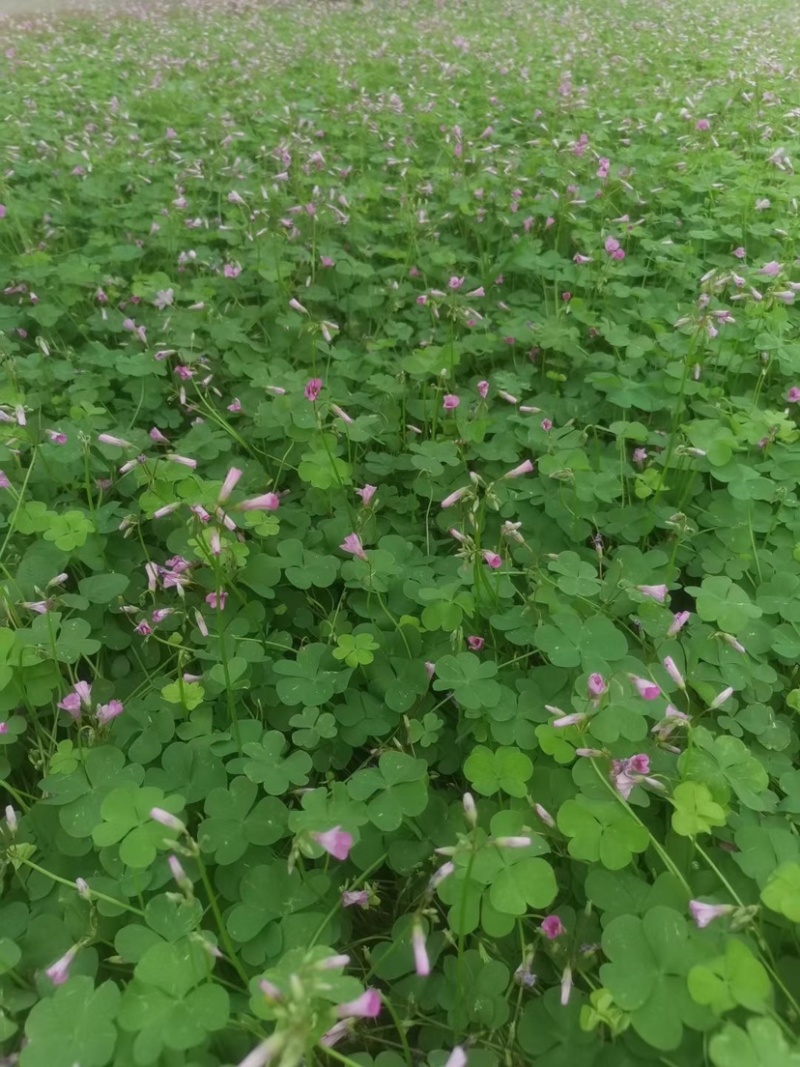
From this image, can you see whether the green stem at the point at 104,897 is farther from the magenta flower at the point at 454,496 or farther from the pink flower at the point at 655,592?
the pink flower at the point at 655,592

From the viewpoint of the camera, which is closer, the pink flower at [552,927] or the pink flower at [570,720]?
the pink flower at [552,927]

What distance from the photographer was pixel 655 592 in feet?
6.37

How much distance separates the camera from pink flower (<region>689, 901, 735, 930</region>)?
1226 millimetres

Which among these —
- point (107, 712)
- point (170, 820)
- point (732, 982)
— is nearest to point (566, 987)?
point (732, 982)

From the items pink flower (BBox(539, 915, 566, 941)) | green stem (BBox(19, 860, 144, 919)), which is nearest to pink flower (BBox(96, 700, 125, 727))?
green stem (BBox(19, 860, 144, 919))

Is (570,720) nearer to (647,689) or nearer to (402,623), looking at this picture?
(647,689)

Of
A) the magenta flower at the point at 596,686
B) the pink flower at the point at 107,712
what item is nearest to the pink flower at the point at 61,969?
the pink flower at the point at 107,712

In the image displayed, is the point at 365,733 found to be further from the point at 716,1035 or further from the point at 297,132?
the point at 297,132

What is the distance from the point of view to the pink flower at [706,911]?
4.02 feet

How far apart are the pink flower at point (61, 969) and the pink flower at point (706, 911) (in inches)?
46.1

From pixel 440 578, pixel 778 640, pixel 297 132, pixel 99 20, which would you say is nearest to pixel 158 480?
pixel 440 578

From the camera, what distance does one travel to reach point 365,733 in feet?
5.89

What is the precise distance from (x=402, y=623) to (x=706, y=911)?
101 cm

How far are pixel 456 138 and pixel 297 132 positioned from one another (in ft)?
4.79
